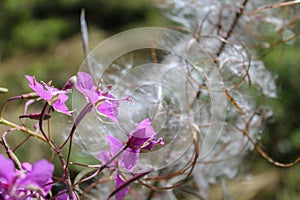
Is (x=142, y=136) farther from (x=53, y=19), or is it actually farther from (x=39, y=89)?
(x=53, y=19)

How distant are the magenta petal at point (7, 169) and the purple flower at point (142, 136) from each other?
0.19 ft

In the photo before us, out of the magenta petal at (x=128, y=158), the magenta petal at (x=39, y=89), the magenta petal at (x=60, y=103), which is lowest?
the magenta petal at (x=128, y=158)

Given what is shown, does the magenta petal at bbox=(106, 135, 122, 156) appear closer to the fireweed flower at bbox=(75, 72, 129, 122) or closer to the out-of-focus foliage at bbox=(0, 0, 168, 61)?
the fireweed flower at bbox=(75, 72, 129, 122)

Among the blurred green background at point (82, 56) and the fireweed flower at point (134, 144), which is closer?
the fireweed flower at point (134, 144)

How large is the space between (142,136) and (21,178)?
2.4 inches

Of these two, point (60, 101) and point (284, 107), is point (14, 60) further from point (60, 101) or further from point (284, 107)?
point (60, 101)

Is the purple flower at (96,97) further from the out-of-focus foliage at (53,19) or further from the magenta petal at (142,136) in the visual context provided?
the out-of-focus foliage at (53,19)

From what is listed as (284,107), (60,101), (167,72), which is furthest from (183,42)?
(284,107)

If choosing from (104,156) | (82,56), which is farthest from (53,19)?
(104,156)

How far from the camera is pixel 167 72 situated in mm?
378

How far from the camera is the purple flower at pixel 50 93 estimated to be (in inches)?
8.7

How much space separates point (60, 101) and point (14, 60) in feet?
4.77

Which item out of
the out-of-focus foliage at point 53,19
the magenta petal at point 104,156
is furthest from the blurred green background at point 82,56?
the magenta petal at point 104,156

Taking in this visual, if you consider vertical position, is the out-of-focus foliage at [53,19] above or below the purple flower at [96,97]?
above
